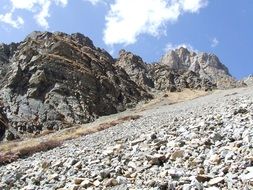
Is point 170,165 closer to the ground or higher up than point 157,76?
closer to the ground

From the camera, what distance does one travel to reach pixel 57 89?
89.6 m

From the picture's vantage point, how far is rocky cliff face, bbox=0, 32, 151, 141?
79250 millimetres

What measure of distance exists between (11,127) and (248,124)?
6062 centimetres

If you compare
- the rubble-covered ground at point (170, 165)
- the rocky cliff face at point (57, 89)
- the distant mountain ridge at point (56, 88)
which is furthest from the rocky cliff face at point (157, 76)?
the rubble-covered ground at point (170, 165)

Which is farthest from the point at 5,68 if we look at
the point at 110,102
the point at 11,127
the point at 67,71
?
the point at 11,127

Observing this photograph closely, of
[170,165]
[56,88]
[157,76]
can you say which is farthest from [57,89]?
[170,165]

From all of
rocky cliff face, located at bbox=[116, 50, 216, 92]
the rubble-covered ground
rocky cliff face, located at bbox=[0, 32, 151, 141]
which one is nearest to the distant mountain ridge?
→ rocky cliff face, located at bbox=[0, 32, 151, 141]

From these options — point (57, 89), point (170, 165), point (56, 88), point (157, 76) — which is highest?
point (157, 76)

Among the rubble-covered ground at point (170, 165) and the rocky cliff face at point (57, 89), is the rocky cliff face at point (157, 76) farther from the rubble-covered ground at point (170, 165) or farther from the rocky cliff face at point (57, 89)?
the rubble-covered ground at point (170, 165)

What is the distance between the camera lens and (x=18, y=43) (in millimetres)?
137125

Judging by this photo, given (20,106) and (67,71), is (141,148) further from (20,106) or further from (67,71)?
(67,71)

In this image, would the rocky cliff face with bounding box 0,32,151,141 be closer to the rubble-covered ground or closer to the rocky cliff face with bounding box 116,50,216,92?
the rocky cliff face with bounding box 116,50,216,92

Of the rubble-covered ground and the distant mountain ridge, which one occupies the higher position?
the distant mountain ridge

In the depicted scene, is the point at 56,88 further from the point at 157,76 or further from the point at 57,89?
the point at 157,76
